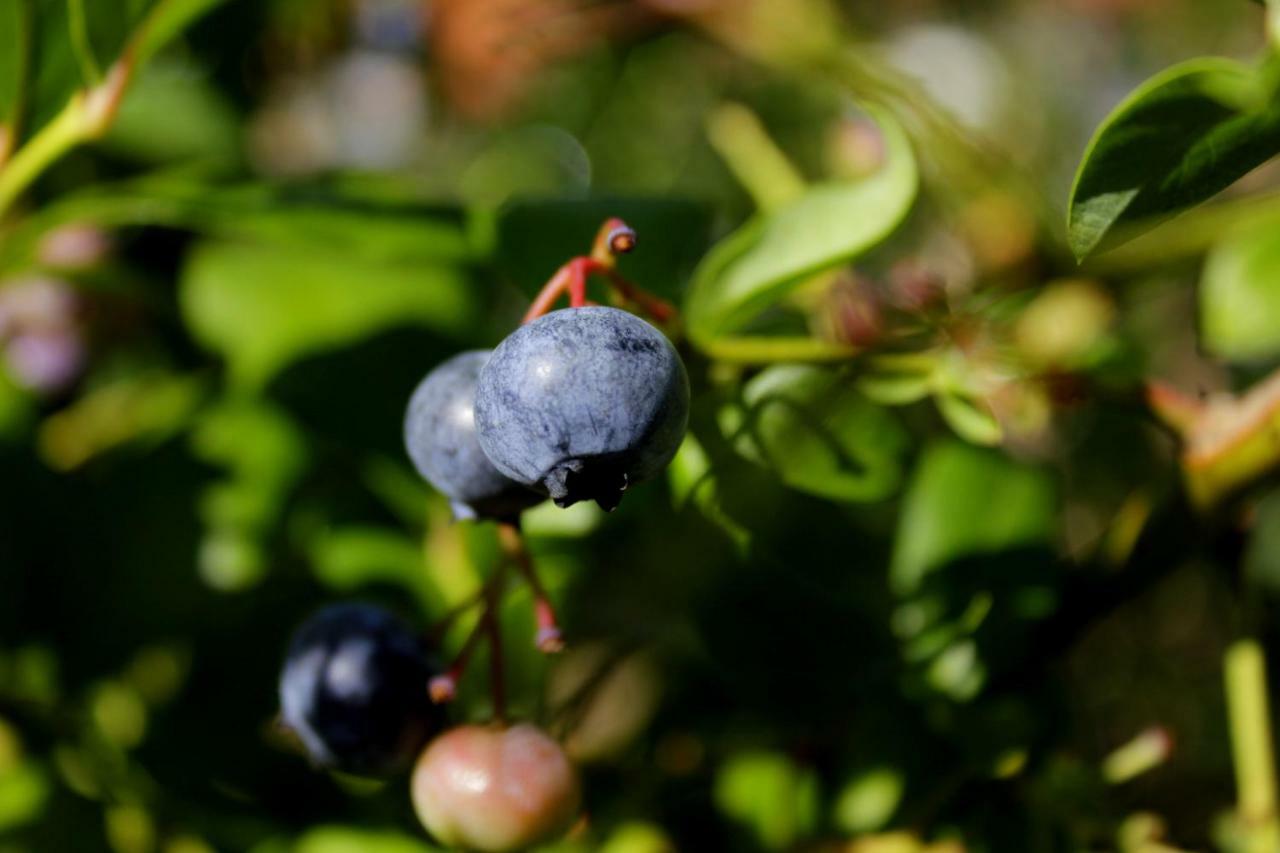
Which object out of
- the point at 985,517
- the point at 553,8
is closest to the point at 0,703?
the point at 985,517

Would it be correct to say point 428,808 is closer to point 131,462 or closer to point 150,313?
point 131,462

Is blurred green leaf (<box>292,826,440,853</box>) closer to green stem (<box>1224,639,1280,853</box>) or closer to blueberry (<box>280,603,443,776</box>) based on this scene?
blueberry (<box>280,603,443,776</box>)

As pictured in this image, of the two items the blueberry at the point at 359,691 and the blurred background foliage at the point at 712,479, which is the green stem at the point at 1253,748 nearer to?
the blurred background foliage at the point at 712,479

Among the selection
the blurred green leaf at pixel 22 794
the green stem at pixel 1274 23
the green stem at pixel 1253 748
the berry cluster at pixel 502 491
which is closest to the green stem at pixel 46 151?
the berry cluster at pixel 502 491

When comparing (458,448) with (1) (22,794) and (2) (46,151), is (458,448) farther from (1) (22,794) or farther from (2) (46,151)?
(1) (22,794)

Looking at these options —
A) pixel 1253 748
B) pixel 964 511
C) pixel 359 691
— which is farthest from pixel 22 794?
pixel 1253 748

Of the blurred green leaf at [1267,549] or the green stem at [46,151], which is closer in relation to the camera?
the green stem at [46,151]
